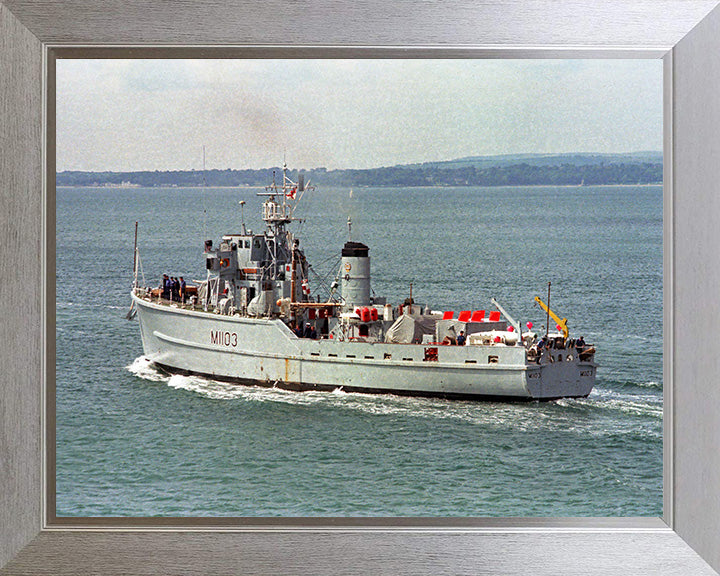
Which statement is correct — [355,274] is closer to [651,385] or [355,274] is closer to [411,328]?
[411,328]

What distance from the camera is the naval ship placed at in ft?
25.1

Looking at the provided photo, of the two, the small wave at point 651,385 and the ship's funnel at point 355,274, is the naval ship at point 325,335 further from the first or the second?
the small wave at point 651,385

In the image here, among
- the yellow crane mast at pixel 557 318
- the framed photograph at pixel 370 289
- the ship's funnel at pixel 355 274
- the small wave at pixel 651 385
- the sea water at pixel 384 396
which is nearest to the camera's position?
the small wave at pixel 651 385

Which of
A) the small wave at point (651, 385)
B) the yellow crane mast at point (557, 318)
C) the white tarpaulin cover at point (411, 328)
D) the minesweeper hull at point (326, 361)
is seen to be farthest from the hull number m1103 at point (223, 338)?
the small wave at point (651, 385)

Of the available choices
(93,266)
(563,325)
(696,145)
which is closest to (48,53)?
(696,145)

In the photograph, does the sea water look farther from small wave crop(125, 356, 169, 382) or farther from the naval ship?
the naval ship

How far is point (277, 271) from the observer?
948 centimetres

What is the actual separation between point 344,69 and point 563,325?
100 inches

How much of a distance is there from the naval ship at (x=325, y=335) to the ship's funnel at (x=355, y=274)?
0.01 metres

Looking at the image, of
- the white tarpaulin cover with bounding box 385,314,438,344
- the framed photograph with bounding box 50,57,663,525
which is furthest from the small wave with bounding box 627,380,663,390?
the white tarpaulin cover with bounding box 385,314,438,344

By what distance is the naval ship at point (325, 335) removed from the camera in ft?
25.1

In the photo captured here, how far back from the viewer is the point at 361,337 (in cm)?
874

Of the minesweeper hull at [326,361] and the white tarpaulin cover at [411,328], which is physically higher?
the white tarpaulin cover at [411,328]

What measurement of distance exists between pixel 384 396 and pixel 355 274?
3.52 feet
